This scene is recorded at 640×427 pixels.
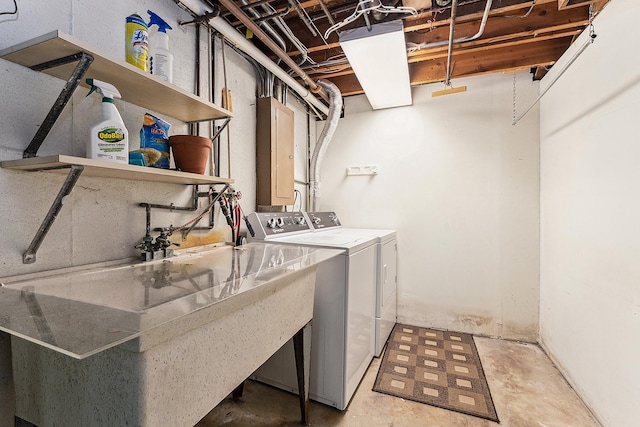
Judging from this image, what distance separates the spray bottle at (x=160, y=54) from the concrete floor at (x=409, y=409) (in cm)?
174

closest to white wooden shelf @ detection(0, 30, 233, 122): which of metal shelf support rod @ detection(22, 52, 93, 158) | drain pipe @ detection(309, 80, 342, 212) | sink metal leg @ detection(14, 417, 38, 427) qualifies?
metal shelf support rod @ detection(22, 52, 93, 158)

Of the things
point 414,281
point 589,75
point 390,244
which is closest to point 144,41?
point 390,244

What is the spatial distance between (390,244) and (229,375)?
6.54 feet

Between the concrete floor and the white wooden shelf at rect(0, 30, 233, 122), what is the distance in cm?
164

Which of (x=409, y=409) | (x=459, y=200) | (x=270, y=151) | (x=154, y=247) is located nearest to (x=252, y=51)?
(x=270, y=151)

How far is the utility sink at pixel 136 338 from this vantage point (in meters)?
0.61


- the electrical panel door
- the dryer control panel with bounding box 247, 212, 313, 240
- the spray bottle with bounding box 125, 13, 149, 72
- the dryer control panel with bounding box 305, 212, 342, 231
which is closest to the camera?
the spray bottle with bounding box 125, 13, 149, 72

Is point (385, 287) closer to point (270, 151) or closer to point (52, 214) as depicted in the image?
point (270, 151)

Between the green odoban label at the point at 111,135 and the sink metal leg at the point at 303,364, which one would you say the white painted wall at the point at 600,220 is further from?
the green odoban label at the point at 111,135

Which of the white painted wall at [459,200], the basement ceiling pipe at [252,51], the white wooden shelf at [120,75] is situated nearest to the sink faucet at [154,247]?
the white wooden shelf at [120,75]

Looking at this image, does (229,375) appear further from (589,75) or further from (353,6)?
(589,75)

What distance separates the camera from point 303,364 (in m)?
1.50

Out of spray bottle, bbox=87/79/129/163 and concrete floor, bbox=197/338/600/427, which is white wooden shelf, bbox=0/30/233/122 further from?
concrete floor, bbox=197/338/600/427

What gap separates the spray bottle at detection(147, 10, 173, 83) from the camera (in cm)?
122
